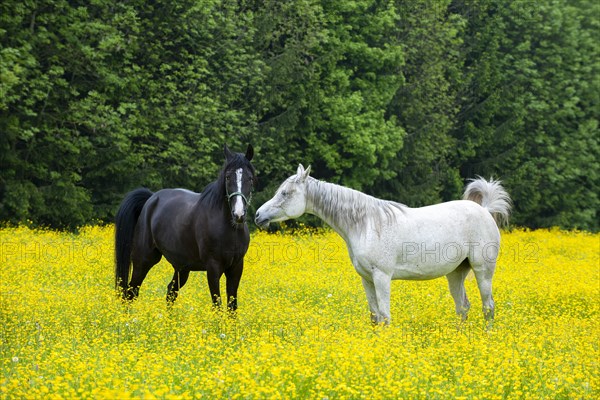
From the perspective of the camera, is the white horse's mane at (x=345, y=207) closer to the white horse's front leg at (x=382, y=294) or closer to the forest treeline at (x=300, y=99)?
the white horse's front leg at (x=382, y=294)

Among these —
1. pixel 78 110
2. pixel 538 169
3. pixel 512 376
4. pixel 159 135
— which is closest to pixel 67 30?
pixel 78 110

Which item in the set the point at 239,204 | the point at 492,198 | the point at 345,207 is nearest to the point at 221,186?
the point at 239,204

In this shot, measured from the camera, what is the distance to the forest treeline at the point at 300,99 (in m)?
21.5

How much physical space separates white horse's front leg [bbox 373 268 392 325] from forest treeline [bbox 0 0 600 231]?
12600mm

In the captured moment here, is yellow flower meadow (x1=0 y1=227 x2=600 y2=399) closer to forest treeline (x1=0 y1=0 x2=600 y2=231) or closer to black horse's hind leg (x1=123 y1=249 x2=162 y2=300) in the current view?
black horse's hind leg (x1=123 y1=249 x2=162 y2=300)

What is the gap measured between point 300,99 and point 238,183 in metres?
18.5

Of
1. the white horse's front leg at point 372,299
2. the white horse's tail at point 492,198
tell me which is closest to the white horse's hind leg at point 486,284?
the white horse's tail at point 492,198

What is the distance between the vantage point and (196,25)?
80.6 ft

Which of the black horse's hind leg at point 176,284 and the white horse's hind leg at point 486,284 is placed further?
the black horse's hind leg at point 176,284

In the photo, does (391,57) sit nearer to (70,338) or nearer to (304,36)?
(304,36)

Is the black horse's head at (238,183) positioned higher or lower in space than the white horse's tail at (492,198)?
higher

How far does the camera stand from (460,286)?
Answer: 10648 mm

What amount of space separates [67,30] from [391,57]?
1291cm

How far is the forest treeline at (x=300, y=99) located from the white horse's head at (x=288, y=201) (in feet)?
37.7
